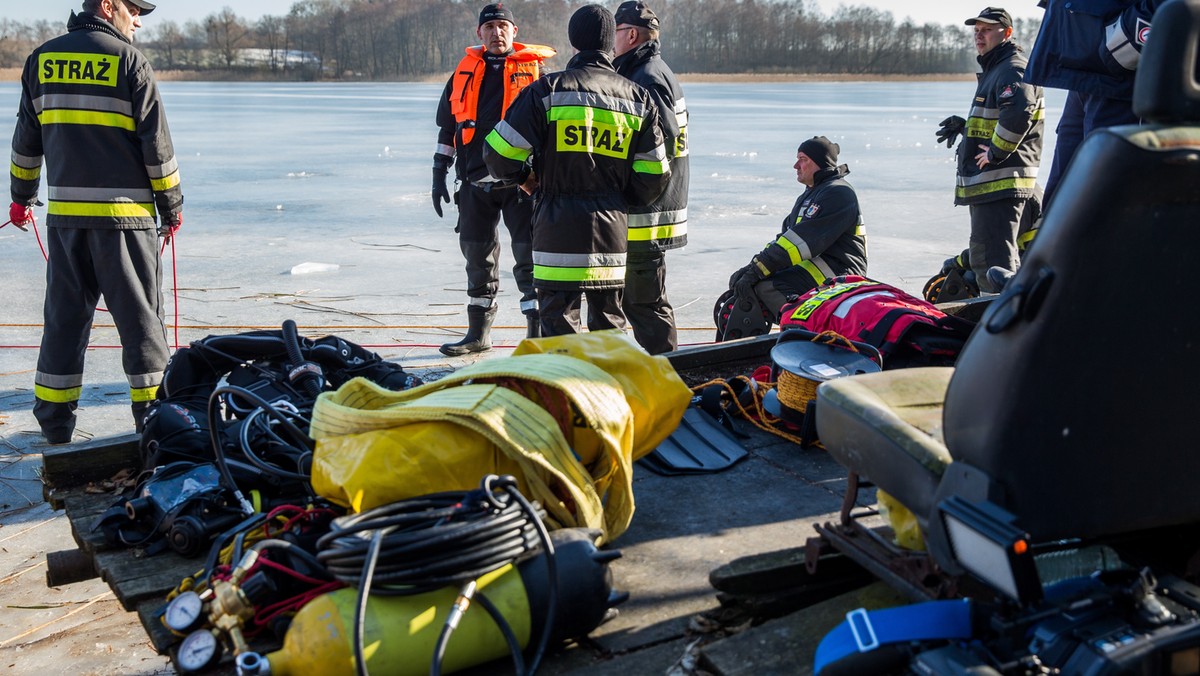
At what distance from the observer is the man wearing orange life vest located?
614cm

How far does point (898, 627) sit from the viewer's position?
1814mm

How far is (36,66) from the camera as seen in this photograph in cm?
463

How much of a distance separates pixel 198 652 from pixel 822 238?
3.89 meters

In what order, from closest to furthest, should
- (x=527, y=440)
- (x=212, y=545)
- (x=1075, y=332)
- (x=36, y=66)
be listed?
(x=1075, y=332) → (x=527, y=440) → (x=212, y=545) → (x=36, y=66)

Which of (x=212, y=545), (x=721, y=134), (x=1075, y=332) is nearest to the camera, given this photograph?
(x=1075, y=332)

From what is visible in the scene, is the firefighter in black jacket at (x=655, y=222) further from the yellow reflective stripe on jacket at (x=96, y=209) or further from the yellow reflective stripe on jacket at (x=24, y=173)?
the yellow reflective stripe on jacket at (x=24, y=173)

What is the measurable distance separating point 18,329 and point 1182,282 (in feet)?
21.0

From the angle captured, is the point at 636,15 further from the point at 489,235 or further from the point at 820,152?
the point at 489,235

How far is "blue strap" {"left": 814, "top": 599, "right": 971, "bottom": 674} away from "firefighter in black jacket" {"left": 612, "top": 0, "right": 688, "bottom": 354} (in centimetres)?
355

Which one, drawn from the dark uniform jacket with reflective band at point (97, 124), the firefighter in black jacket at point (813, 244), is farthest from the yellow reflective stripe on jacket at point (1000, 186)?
the dark uniform jacket with reflective band at point (97, 124)

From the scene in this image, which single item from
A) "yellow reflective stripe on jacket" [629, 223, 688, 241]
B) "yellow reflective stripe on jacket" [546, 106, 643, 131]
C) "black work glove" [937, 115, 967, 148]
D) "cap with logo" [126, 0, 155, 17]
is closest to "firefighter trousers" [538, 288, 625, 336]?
"yellow reflective stripe on jacket" [629, 223, 688, 241]

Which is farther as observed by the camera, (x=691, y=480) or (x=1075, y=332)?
(x=691, y=480)

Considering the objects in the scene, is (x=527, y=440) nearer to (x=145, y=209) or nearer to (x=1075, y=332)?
(x=1075, y=332)

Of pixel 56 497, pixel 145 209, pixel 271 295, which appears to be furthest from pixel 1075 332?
pixel 271 295
